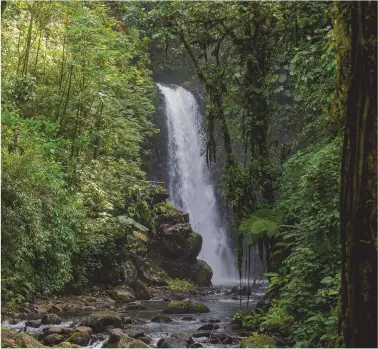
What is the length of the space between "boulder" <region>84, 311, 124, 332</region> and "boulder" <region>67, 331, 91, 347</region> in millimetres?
879

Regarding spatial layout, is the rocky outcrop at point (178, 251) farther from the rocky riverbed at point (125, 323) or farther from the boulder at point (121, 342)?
the boulder at point (121, 342)

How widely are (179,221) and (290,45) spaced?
12.6 meters

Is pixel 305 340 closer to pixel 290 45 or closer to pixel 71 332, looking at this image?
pixel 71 332

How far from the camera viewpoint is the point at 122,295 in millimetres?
15547

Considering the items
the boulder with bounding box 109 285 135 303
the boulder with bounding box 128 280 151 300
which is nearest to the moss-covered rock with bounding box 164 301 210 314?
the boulder with bounding box 109 285 135 303

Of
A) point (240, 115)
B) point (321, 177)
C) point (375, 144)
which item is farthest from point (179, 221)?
point (375, 144)

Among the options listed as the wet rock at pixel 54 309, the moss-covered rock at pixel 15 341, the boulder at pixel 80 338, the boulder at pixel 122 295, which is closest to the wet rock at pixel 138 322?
the wet rock at pixel 54 309

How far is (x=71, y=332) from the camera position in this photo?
9.74m

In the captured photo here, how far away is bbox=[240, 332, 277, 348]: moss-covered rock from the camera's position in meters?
8.07

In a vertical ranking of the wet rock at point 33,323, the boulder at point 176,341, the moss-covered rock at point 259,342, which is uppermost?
the moss-covered rock at point 259,342

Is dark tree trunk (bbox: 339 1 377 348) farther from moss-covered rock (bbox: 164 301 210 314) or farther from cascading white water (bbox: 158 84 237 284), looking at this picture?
cascading white water (bbox: 158 84 237 284)

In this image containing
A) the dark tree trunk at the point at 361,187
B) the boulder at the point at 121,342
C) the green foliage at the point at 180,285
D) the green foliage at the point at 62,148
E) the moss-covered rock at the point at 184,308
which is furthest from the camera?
the green foliage at the point at 180,285

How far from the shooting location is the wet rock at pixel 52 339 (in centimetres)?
895

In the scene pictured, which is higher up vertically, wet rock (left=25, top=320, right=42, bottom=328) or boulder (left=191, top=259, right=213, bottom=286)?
boulder (left=191, top=259, right=213, bottom=286)
